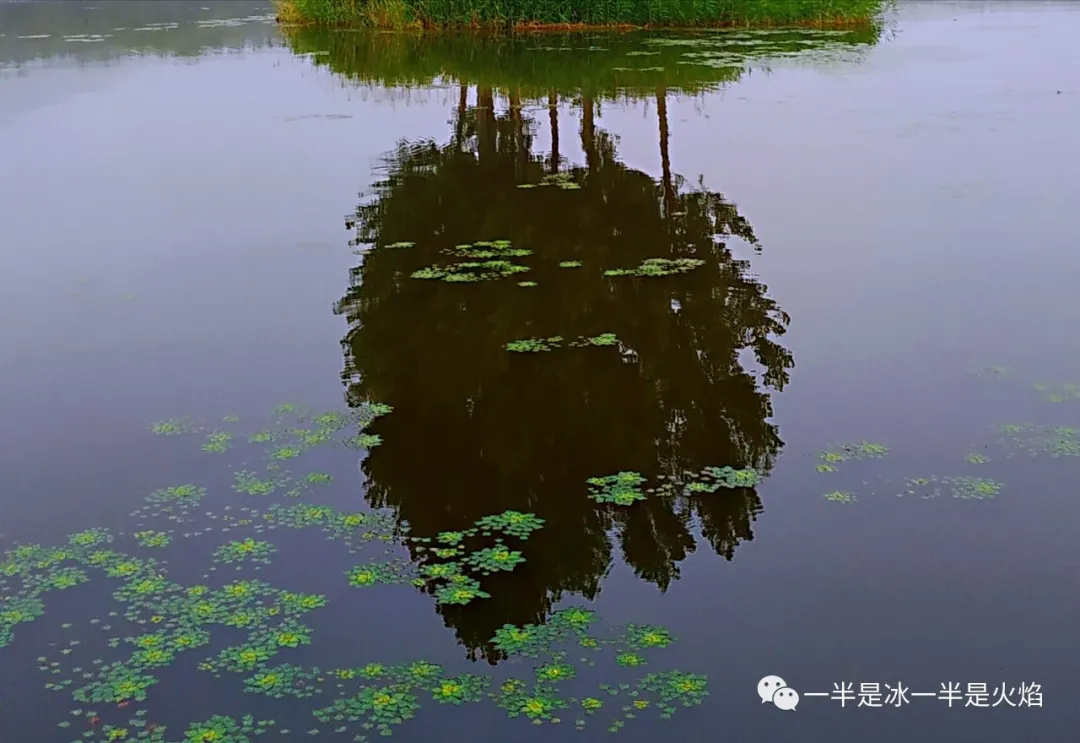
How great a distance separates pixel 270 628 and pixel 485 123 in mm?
10071

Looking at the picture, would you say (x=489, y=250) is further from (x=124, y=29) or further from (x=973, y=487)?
(x=124, y=29)

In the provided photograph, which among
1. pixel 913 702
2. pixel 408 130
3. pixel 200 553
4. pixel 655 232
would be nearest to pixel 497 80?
pixel 408 130

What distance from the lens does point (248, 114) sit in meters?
14.8

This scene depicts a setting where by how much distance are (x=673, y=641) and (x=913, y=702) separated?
0.77 metres

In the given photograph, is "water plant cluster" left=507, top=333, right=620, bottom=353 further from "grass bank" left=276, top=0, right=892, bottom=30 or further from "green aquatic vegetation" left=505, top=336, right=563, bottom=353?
"grass bank" left=276, top=0, right=892, bottom=30

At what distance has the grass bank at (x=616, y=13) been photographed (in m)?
21.7

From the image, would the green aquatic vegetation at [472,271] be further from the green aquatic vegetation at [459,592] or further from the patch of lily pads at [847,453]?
the green aquatic vegetation at [459,592]

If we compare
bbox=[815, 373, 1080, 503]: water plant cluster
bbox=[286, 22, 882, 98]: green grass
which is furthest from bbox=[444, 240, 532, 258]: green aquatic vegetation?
bbox=[286, 22, 882, 98]: green grass

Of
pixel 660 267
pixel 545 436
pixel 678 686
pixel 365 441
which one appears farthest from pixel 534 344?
pixel 678 686

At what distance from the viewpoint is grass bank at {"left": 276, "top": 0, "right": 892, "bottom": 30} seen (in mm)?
21734

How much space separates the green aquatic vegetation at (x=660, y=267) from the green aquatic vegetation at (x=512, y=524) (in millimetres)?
3188

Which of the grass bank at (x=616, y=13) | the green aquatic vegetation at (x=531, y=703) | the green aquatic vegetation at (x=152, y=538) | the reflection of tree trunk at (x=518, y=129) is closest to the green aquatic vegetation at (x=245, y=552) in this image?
the green aquatic vegetation at (x=152, y=538)

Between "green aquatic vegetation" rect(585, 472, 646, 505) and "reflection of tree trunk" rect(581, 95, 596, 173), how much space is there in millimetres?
6132

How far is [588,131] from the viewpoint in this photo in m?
12.5
